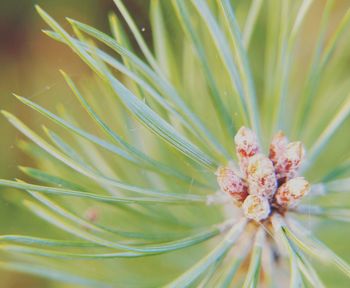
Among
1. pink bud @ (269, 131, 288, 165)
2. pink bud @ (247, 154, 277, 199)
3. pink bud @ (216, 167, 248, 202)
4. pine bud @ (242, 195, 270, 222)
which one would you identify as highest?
pink bud @ (269, 131, 288, 165)

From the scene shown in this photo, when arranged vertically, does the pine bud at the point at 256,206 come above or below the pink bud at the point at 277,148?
below

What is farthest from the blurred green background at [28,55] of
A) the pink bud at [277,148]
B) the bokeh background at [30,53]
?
the pink bud at [277,148]

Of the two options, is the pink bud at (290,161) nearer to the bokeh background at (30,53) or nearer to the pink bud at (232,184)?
the pink bud at (232,184)

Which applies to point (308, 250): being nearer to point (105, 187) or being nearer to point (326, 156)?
point (105, 187)

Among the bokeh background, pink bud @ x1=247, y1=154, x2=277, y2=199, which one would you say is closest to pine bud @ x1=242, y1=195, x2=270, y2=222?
pink bud @ x1=247, y1=154, x2=277, y2=199

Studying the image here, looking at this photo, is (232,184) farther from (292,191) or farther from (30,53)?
(30,53)

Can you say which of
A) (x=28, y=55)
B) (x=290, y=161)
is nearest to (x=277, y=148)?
(x=290, y=161)

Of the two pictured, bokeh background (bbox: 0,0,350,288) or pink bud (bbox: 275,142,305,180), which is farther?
bokeh background (bbox: 0,0,350,288)

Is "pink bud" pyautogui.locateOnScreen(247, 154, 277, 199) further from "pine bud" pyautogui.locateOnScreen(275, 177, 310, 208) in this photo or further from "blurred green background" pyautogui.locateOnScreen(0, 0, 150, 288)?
"blurred green background" pyautogui.locateOnScreen(0, 0, 150, 288)
